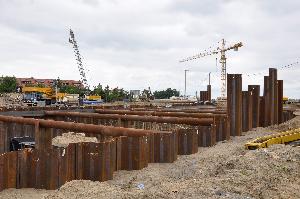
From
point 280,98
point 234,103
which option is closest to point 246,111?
point 234,103

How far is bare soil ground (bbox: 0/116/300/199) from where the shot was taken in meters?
6.51

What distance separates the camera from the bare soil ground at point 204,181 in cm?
651

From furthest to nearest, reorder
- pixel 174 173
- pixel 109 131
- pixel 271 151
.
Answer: pixel 109 131, pixel 271 151, pixel 174 173

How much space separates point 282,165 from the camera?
871cm

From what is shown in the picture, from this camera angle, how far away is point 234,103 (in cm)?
1859

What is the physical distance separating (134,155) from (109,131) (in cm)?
170

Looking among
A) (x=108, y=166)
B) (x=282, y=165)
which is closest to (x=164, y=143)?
(x=108, y=166)

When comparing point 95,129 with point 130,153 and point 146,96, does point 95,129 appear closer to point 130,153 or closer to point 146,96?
point 130,153

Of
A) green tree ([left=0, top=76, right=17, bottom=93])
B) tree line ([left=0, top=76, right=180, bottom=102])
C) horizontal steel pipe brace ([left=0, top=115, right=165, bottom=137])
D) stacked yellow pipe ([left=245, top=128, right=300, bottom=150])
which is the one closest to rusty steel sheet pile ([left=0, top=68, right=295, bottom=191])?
horizontal steel pipe brace ([left=0, top=115, right=165, bottom=137])

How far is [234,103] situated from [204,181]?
1191 centimetres

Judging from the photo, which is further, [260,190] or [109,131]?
[109,131]

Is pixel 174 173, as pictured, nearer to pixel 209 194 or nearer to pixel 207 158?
pixel 207 158

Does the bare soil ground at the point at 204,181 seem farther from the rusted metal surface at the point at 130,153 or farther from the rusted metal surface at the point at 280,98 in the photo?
the rusted metal surface at the point at 280,98

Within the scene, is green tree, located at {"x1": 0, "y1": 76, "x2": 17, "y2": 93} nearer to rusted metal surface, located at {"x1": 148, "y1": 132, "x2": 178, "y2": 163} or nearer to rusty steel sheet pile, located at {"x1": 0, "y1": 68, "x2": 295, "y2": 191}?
rusty steel sheet pile, located at {"x1": 0, "y1": 68, "x2": 295, "y2": 191}
